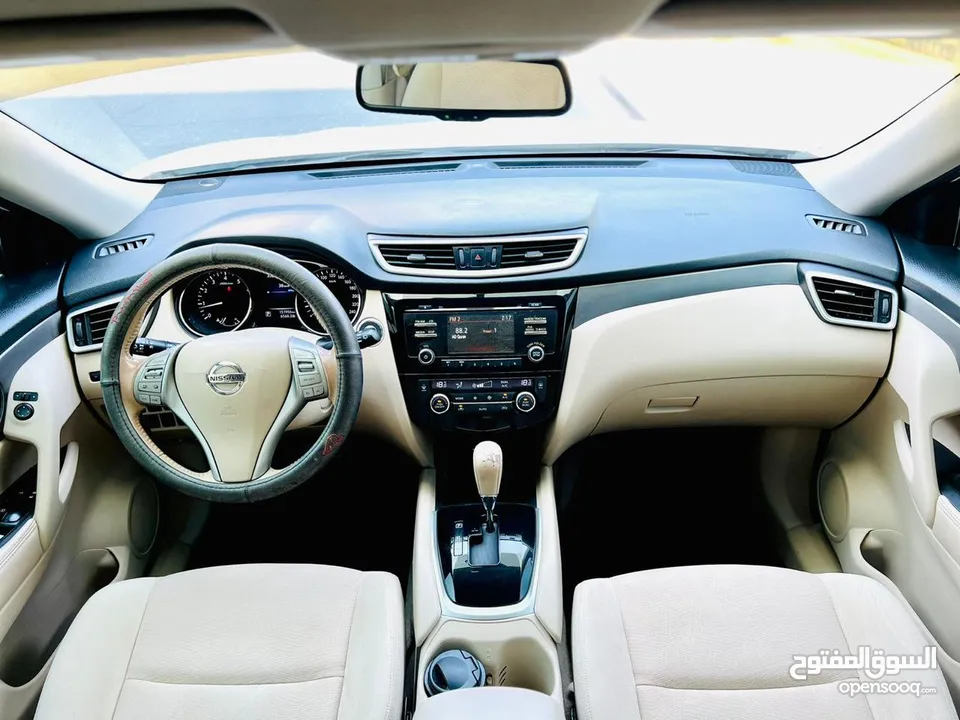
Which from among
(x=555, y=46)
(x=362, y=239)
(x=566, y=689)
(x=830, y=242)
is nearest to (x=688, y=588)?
(x=566, y=689)

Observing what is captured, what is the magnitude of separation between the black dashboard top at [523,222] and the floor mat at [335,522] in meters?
0.82

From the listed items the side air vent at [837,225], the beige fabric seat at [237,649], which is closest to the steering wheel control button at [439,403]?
the beige fabric seat at [237,649]

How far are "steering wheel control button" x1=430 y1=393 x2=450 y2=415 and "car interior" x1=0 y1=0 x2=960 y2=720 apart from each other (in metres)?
0.02

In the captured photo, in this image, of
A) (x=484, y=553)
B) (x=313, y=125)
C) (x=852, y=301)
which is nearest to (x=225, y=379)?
(x=484, y=553)

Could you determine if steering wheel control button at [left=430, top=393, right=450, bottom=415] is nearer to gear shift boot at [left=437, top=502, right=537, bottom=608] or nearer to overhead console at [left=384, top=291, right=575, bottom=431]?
overhead console at [left=384, top=291, right=575, bottom=431]

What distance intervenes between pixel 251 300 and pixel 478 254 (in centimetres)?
61

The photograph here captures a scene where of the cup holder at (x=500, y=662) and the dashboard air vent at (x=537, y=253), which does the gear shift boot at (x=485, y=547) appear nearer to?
the cup holder at (x=500, y=662)

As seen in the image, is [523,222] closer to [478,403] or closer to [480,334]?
[480,334]

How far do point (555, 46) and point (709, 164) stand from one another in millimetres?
1761

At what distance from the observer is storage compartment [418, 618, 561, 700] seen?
1.80m

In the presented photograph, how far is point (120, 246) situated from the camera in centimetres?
210

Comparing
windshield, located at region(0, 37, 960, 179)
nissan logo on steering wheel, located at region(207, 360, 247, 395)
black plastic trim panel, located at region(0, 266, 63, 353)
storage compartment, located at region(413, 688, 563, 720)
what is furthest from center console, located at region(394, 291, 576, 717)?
black plastic trim panel, located at region(0, 266, 63, 353)

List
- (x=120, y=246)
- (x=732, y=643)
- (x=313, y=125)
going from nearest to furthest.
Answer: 1. (x=732, y=643)
2. (x=120, y=246)
3. (x=313, y=125)

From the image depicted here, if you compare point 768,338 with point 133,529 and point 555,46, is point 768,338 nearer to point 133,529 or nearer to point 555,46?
point 555,46
